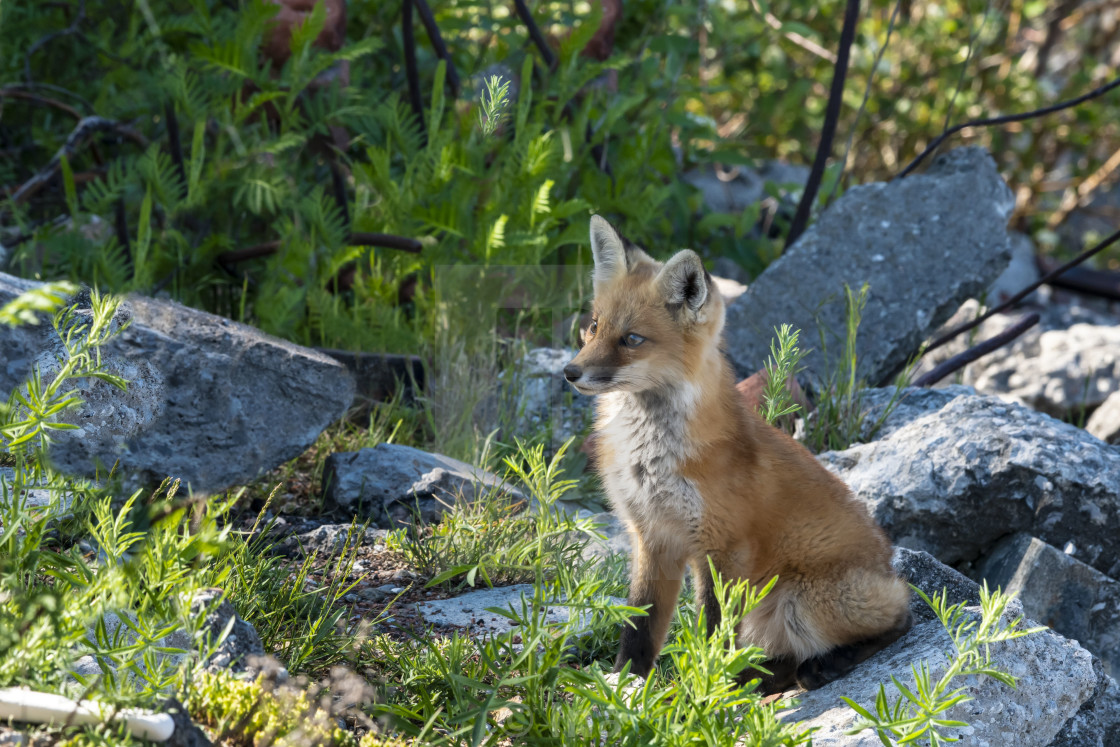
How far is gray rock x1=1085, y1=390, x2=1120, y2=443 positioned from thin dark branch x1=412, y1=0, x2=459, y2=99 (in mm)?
4074

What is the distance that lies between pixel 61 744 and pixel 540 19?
5.55 metres

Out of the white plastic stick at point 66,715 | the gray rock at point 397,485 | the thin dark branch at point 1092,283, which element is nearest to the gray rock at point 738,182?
the thin dark branch at point 1092,283

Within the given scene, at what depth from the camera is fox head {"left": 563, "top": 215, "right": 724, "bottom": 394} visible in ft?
9.75

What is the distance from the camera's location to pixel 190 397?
371 cm

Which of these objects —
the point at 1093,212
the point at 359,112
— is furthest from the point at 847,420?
the point at 1093,212

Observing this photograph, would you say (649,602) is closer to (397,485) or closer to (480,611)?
(480,611)

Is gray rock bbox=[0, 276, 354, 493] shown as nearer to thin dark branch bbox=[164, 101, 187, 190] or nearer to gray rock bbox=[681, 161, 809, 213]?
thin dark branch bbox=[164, 101, 187, 190]

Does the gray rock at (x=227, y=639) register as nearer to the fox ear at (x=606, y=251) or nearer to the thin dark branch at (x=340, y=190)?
the fox ear at (x=606, y=251)

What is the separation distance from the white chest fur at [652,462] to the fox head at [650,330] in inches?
2.9

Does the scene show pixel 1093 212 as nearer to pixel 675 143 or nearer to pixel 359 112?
pixel 675 143

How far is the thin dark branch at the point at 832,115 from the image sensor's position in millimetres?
5633

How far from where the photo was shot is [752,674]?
314 centimetres

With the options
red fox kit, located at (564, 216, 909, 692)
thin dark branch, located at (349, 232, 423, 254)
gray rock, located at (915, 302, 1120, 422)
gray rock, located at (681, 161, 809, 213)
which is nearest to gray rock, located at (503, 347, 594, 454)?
thin dark branch, located at (349, 232, 423, 254)

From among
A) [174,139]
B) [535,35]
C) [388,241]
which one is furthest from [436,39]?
[174,139]
